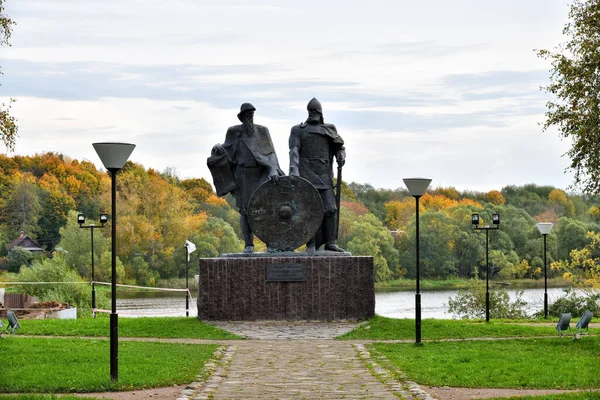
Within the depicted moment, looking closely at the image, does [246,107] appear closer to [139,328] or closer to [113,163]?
[139,328]

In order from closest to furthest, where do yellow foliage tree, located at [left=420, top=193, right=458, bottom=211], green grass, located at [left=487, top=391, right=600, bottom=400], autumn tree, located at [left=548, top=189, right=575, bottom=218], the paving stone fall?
1. green grass, located at [left=487, top=391, right=600, bottom=400]
2. the paving stone
3. yellow foliage tree, located at [left=420, top=193, right=458, bottom=211]
4. autumn tree, located at [left=548, top=189, right=575, bottom=218]

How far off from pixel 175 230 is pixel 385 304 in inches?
555

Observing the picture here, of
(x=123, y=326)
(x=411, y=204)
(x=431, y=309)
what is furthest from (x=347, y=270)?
(x=411, y=204)

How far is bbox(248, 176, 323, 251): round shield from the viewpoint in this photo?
17969mm

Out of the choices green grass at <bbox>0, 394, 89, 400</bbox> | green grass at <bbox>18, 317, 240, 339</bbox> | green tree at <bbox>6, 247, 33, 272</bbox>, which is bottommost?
green grass at <bbox>0, 394, 89, 400</bbox>

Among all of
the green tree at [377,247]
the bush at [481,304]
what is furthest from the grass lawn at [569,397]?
the green tree at [377,247]

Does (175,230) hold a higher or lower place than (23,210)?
lower

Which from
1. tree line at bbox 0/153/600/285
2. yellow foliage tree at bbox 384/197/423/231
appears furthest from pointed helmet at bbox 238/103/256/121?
yellow foliage tree at bbox 384/197/423/231

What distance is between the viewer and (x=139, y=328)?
17.1 metres

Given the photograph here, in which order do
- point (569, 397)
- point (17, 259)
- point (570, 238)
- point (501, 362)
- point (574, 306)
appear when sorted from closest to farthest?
point (569, 397), point (501, 362), point (574, 306), point (17, 259), point (570, 238)

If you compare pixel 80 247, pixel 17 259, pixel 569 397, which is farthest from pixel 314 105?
pixel 17 259

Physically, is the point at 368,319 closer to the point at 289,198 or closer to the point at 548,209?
the point at 289,198

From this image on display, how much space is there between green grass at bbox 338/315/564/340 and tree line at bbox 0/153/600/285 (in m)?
27.6

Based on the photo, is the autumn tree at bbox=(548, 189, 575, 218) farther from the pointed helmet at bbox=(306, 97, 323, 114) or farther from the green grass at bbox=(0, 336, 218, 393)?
the green grass at bbox=(0, 336, 218, 393)
